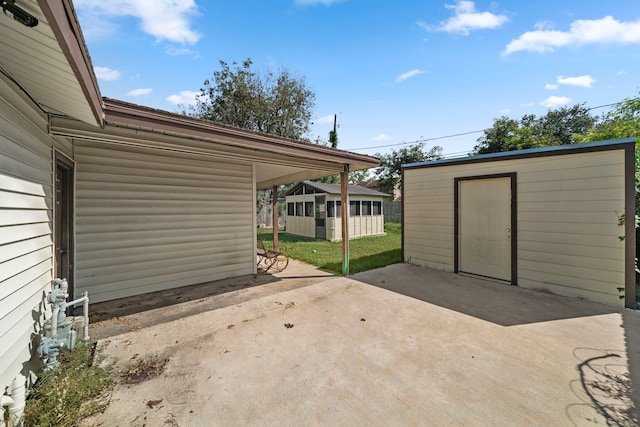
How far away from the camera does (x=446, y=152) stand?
22.0 meters

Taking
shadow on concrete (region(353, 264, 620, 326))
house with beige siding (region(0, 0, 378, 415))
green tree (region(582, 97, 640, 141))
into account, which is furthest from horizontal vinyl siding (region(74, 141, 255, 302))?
green tree (region(582, 97, 640, 141))

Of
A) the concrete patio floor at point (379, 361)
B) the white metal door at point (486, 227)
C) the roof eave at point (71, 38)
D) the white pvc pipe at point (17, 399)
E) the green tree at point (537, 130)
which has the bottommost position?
the concrete patio floor at point (379, 361)

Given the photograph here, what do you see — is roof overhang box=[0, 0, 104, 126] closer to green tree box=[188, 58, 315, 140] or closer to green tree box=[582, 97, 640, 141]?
green tree box=[582, 97, 640, 141]

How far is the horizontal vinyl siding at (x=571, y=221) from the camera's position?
3.91 metres

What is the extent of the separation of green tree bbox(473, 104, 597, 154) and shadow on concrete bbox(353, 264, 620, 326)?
1519cm

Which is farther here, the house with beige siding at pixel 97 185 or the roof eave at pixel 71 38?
the house with beige siding at pixel 97 185

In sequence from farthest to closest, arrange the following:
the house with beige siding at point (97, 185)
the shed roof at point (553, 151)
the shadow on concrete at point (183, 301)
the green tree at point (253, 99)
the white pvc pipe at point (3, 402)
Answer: the green tree at point (253, 99)
the shed roof at point (553, 151)
the shadow on concrete at point (183, 301)
the house with beige siding at point (97, 185)
the white pvc pipe at point (3, 402)

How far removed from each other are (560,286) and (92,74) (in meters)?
6.64

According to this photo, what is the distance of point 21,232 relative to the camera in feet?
6.33

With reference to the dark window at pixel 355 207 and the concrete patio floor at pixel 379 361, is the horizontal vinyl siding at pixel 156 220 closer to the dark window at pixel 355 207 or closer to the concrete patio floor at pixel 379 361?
the concrete patio floor at pixel 379 361

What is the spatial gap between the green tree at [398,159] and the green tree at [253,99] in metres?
9.10

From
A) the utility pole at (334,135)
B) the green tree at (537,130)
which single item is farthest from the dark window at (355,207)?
the utility pole at (334,135)

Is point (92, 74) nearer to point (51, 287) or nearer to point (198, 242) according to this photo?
point (51, 287)

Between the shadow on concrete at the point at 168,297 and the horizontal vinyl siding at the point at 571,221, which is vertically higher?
the horizontal vinyl siding at the point at 571,221
